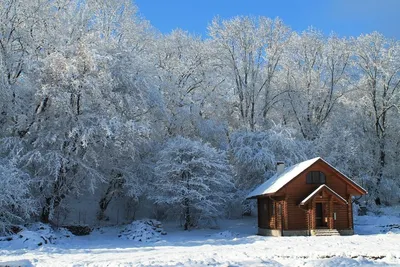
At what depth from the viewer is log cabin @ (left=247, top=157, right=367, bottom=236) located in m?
28.5

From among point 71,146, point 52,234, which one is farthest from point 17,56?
point 52,234

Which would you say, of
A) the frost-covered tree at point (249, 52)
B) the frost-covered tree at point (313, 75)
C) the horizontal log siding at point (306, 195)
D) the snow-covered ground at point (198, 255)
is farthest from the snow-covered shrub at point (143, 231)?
the frost-covered tree at point (313, 75)

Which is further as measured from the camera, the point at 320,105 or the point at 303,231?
the point at 320,105

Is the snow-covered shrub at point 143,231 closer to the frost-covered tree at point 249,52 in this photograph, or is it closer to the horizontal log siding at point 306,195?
the horizontal log siding at point 306,195

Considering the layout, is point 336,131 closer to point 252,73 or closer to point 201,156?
point 252,73

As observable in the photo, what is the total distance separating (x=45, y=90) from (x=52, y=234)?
8406 mm

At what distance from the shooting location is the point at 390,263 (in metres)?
15.6

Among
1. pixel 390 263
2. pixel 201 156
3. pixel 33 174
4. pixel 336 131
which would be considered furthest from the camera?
pixel 336 131

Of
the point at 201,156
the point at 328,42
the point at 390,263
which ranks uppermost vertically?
the point at 328,42

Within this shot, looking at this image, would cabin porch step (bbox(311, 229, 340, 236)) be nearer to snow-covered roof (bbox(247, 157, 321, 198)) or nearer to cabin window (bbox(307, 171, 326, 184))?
cabin window (bbox(307, 171, 326, 184))

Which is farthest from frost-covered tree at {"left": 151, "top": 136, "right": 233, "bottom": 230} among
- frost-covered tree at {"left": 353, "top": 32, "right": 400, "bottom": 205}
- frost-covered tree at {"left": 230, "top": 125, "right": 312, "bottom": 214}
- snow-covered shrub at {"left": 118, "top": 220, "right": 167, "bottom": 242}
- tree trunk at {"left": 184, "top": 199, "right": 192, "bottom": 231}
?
frost-covered tree at {"left": 353, "top": 32, "right": 400, "bottom": 205}

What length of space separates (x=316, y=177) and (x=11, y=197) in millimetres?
18843

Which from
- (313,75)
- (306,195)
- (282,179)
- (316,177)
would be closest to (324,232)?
(306,195)

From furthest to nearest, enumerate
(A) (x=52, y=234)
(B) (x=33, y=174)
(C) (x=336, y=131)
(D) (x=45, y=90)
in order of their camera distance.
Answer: (C) (x=336, y=131)
(B) (x=33, y=174)
(D) (x=45, y=90)
(A) (x=52, y=234)
